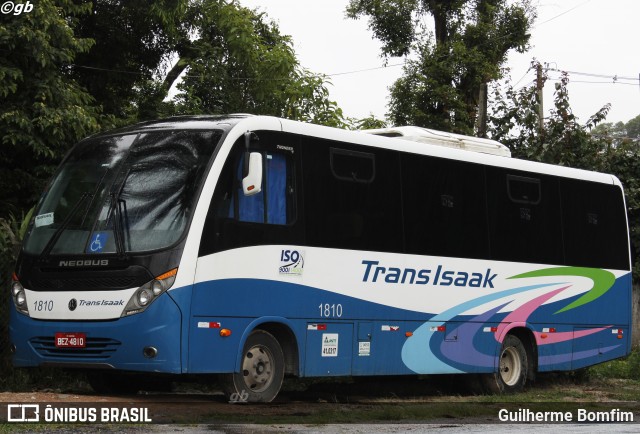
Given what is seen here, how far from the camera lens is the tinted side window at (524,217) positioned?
16344 millimetres

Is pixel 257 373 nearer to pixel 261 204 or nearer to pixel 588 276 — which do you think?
pixel 261 204

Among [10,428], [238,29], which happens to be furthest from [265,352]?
[238,29]

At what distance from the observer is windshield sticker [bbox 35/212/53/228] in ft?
41.0

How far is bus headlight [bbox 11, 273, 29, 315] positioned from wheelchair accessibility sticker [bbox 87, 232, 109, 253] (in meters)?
1.02

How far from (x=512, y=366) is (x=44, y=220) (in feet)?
24.8

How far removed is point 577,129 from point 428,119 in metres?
12.1

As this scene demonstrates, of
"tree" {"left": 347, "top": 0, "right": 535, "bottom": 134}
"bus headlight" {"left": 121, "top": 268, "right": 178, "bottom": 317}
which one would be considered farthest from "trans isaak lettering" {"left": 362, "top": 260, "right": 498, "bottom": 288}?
"tree" {"left": 347, "top": 0, "right": 535, "bottom": 134}

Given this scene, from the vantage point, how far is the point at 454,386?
1717 cm

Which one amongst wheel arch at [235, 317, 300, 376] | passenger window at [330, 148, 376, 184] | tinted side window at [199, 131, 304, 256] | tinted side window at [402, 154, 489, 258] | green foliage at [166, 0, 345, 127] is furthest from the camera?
green foliage at [166, 0, 345, 127]

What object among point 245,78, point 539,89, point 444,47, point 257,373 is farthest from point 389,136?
point 444,47

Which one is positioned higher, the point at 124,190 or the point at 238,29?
the point at 238,29

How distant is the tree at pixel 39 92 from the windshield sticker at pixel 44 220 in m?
5.49

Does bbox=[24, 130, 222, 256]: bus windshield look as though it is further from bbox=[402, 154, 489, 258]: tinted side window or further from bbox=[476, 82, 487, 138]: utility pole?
bbox=[476, 82, 487, 138]: utility pole

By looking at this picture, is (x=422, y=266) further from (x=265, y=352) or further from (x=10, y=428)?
(x=10, y=428)
